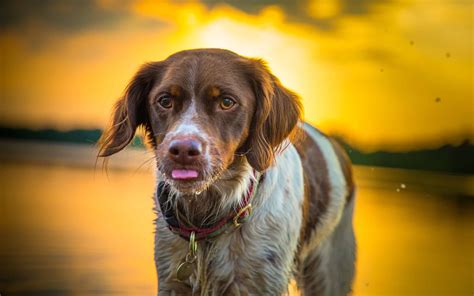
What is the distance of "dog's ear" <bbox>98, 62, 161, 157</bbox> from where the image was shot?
2510 mm

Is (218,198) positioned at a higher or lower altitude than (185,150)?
lower

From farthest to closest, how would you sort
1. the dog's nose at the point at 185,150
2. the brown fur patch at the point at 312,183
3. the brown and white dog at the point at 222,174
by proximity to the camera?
1. the brown fur patch at the point at 312,183
2. the brown and white dog at the point at 222,174
3. the dog's nose at the point at 185,150

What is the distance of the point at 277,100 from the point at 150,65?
0.50m

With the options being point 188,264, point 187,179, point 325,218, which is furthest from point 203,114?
point 325,218

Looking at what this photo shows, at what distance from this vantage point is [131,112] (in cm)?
251

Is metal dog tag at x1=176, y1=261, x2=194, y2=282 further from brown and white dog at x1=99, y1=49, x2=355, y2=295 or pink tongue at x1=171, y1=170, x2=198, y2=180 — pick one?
pink tongue at x1=171, y1=170, x2=198, y2=180

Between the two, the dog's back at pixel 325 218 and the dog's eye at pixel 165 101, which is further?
the dog's back at pixel 325 218


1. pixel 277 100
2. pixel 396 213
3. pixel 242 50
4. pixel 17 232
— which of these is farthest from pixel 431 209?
pixel 17 232

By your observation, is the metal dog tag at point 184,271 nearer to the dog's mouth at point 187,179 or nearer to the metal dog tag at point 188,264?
the metal dog tag at point 188,264

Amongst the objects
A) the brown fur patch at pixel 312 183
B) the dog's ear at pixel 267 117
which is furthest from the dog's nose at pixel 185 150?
the brown fur patch at pixel 312 183

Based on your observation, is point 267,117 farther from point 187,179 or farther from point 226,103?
point 187,179

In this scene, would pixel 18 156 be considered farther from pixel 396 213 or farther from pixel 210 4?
pixel 396 213

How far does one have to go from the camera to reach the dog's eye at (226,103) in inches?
90.0

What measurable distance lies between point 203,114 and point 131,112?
0.41m
